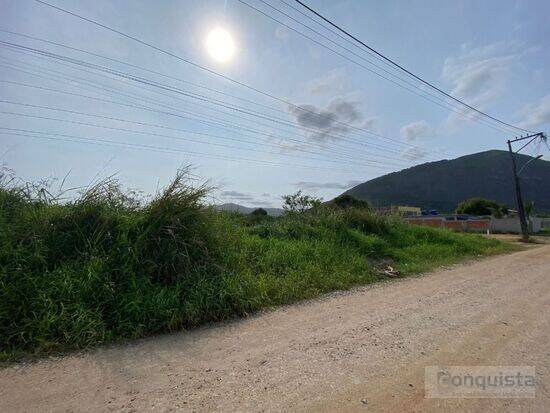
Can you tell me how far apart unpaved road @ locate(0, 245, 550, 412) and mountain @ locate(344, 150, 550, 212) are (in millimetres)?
83429

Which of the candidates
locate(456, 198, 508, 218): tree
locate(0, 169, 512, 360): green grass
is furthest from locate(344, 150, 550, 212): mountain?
locate(0, 169, 512, 360): green grass

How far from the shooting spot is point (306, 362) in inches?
138

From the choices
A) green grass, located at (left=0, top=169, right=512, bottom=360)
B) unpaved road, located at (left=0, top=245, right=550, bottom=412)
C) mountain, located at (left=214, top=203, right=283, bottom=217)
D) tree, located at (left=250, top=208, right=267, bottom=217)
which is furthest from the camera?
tree, located at (left=250, top=208, right=267, bottom=217)

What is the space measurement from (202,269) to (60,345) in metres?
2.21

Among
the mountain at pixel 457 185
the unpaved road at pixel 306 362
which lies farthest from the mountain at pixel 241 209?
the mountain at pixel 457 185

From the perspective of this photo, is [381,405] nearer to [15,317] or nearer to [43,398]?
[43,398]

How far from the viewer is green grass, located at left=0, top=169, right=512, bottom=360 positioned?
13.6ft

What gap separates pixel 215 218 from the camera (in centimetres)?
676

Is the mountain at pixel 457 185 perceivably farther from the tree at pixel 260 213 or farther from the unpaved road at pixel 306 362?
the unpaved road at pixel 306 362

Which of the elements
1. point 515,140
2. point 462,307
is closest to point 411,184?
point 515,140
